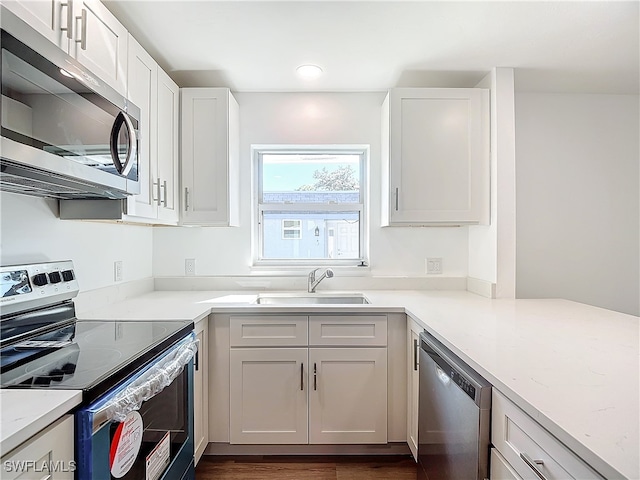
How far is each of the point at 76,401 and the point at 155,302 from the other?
126 centimetres

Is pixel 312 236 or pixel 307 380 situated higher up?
pixel 312 236

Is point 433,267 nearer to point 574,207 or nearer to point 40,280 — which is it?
point 574,207

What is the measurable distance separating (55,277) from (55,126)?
70cm

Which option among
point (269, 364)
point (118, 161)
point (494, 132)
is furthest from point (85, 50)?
point (494, 132)

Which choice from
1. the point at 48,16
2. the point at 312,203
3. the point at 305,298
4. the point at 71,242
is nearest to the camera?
the point at 48,16

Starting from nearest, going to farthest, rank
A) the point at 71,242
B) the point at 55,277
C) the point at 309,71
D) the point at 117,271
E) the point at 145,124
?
1. the point at 55,277
2. the point at 71,242
3. the point at 145,124
4. the point at 117,271
5. the point at 309,71

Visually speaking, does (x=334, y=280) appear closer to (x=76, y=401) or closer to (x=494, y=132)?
(x=494, y=132)

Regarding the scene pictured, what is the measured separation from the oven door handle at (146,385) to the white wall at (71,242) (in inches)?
27.4

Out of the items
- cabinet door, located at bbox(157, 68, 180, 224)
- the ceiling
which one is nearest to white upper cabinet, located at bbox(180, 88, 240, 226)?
cabinet door, located at bbox(157, 68, 180, 224)

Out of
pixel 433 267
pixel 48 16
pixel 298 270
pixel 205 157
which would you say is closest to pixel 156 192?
pixel 205 157

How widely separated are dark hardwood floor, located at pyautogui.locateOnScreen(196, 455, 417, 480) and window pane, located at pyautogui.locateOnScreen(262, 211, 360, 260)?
1268mm

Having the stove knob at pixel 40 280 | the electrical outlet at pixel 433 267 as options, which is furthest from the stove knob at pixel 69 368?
the electrical outlet at pixel 433 267

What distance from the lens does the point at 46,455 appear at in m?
0.77

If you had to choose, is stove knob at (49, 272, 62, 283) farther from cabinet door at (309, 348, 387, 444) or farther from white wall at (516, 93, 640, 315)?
white wall at (516, 93, 640, 315)
